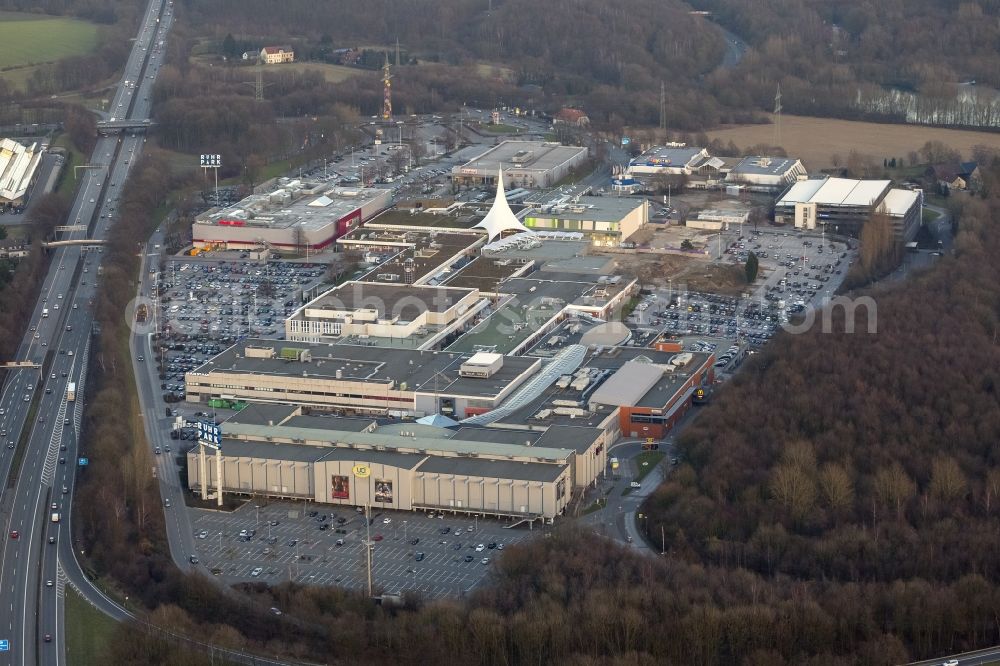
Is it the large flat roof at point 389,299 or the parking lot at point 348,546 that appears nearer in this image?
the parking lot at point 348,546

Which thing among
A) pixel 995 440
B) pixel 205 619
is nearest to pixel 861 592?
pixel 995 440

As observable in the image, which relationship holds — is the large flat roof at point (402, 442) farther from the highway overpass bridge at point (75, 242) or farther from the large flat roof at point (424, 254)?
the highway overpass bridge at point (75, 242)

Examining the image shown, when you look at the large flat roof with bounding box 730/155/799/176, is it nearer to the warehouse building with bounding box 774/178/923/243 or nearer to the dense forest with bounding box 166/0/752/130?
the warehouse building with bounding box 774/178/923/243

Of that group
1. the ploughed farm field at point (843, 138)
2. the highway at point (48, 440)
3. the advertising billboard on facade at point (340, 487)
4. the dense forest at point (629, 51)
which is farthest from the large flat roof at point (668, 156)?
the advertising billboard on facade at point (340, 487)

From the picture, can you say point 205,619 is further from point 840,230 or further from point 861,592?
point 840,230

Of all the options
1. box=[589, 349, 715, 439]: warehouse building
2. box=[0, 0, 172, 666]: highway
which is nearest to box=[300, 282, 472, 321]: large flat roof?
box=[589, 349, 715, 439]: warehouse building

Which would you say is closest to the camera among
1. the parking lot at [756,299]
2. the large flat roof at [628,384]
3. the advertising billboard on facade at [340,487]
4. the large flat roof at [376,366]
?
the advertising billboard on facade at [340,487]
